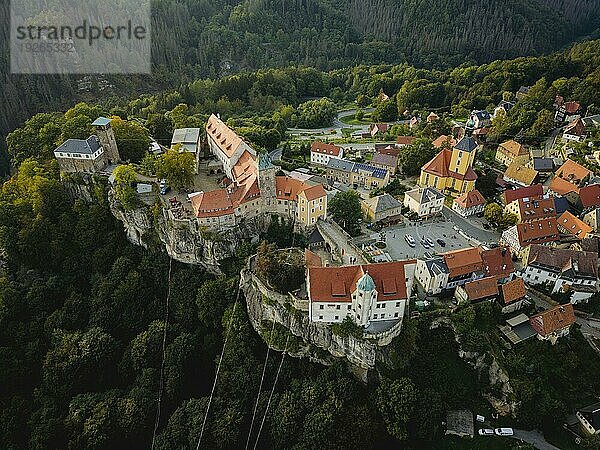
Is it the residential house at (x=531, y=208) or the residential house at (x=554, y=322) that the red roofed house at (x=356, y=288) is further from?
the residential house at (x=531, y=208)

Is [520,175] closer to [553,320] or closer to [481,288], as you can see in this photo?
[481,288]

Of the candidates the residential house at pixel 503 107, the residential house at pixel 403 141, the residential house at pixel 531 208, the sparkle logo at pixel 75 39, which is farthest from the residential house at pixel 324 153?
the sparkle logo at pixel 75 39

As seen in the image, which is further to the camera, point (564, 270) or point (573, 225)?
point (573, 225)

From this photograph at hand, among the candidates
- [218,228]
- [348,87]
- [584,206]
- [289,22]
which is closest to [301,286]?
[218,228]

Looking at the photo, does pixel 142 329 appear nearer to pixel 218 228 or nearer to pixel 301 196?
pixel 218 228

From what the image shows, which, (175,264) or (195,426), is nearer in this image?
(195,426)

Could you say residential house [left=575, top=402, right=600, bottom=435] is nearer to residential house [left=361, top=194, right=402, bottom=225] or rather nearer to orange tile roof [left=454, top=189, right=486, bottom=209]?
orange tile roof [left=454, top=189, right=486, bottom=209]

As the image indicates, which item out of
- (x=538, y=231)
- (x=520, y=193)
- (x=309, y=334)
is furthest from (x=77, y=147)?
(x=520, y=193)
